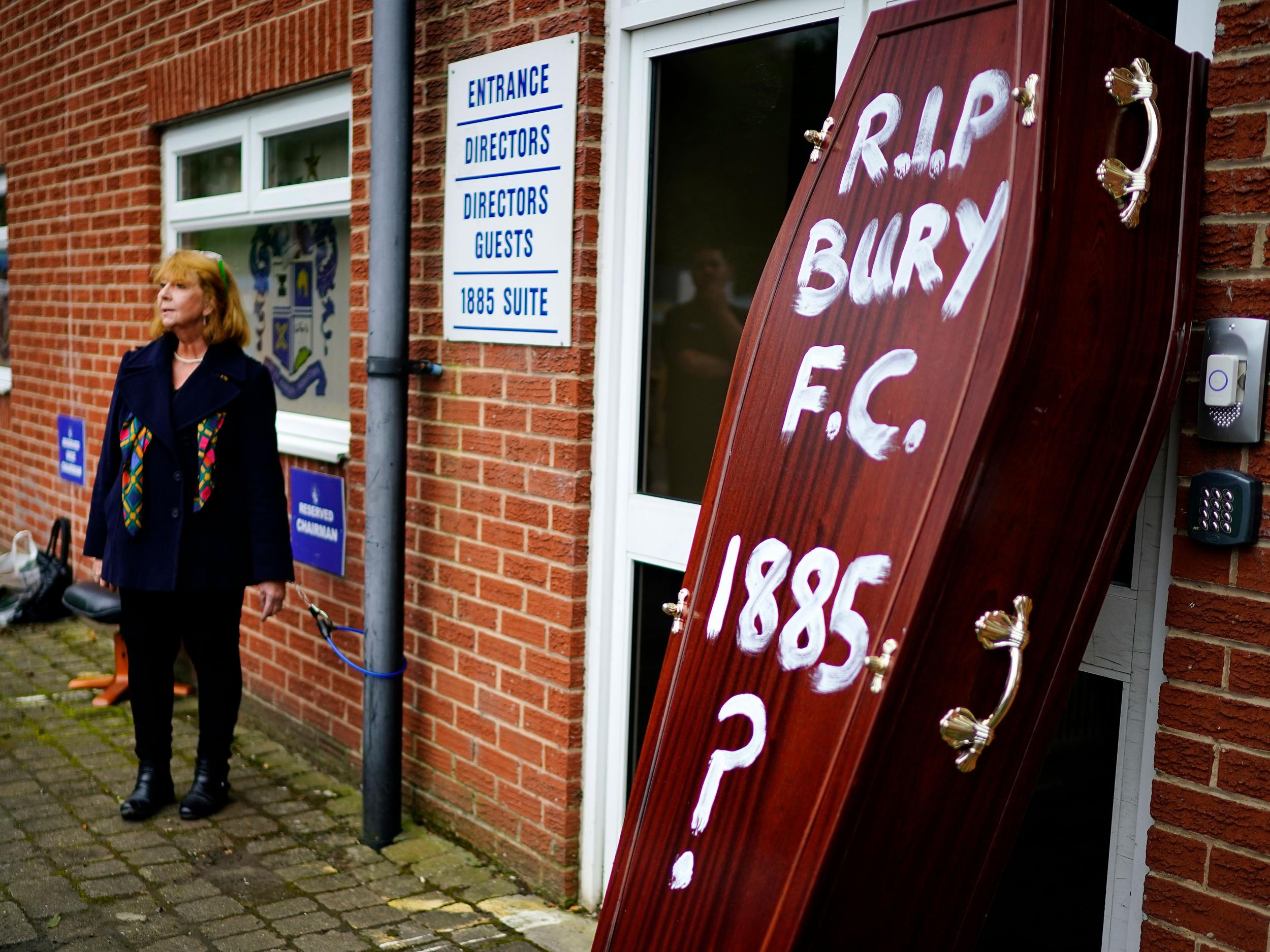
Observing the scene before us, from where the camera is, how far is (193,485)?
3.91 meters

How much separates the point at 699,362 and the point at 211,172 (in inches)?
124

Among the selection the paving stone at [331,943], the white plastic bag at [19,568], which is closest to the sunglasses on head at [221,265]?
the paving stone at [331,943]

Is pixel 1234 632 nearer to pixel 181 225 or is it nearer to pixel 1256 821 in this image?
pixel 1256 821

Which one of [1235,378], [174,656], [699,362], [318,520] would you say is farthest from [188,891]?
[1235,378]

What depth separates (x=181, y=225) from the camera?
18.7ft

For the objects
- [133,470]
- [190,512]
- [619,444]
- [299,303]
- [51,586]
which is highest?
[299,303]

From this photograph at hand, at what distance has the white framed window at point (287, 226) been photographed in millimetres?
4641

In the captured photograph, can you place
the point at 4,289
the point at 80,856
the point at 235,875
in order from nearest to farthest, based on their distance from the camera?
the point at 235,875
the point at 80,856
the point at 4,289

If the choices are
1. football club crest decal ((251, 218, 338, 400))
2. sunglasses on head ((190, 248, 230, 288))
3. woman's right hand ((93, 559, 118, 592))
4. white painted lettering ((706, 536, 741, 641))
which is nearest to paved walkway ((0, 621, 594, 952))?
woman's right hand ((93, 559, 118, 592))

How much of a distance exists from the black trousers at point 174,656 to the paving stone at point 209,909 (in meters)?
0.76

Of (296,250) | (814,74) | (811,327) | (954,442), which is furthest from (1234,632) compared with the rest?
(296,250)

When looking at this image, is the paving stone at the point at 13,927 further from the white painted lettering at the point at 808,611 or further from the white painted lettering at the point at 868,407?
the white painted lettering at the point at 868,407

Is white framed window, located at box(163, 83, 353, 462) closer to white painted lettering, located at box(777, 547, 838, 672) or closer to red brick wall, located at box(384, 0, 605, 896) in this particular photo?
red brick wall, located at box(384, 0, 605, 896)

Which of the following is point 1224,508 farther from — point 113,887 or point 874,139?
point 113,887
